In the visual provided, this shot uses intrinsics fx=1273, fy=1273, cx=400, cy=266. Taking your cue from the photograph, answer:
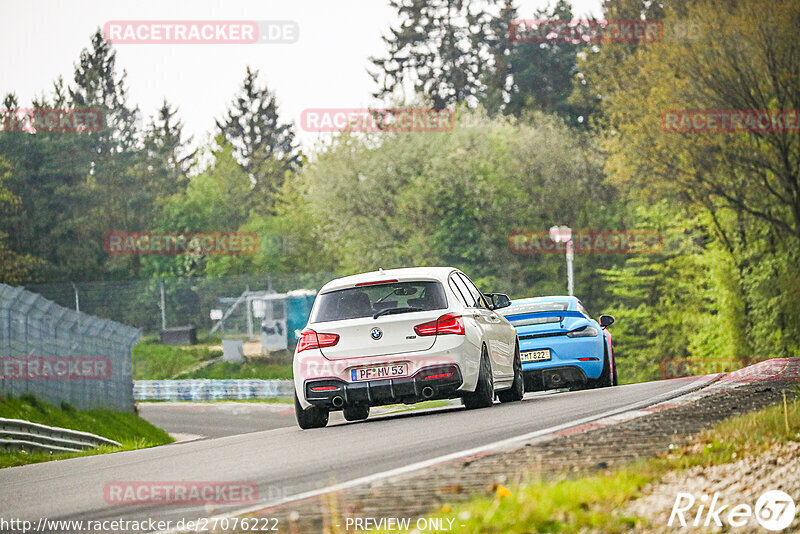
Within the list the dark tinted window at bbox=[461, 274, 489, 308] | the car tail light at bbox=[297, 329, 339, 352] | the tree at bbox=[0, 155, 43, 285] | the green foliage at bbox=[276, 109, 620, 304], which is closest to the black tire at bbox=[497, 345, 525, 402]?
the dark tinted window at bbox=[461, 274, 489, 308]

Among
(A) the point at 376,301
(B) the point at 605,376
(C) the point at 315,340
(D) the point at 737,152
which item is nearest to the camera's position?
(C) the point at 315,340

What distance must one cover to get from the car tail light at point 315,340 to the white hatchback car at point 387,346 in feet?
0.03

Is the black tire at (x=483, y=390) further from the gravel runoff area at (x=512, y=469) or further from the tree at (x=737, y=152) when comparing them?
the tree at (x=737, y=152)

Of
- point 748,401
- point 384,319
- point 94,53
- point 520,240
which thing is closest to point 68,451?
point 384,319

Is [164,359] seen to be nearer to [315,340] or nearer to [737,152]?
[737,152]

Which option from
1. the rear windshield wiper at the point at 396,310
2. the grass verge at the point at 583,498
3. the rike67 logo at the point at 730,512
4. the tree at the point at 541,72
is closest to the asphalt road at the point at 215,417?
the rear windshield wiper at the point at 396,310

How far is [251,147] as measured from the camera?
114 m

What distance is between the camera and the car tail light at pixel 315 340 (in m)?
13.5

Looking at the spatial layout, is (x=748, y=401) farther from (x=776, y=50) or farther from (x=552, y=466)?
(x=776, y=50)

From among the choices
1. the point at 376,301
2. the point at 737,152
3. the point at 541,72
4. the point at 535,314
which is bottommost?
the point at 535,314

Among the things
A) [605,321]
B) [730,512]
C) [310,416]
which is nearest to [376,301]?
[310,416]

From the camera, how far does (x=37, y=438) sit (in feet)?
63.5

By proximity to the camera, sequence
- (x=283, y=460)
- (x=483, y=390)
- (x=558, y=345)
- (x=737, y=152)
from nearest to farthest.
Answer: (x=283, y=460) → (x=483, y=390) → (x=558, y=345) → (x=737, y=152)

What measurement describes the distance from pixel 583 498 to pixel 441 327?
278 inches
